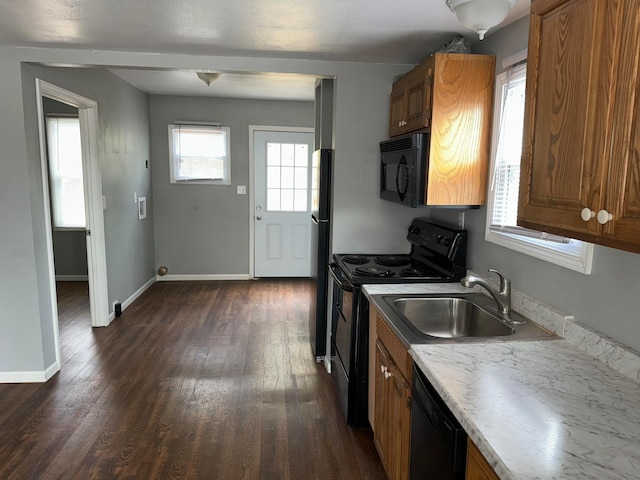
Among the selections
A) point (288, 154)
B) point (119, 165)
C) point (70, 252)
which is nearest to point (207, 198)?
point (288, 154)

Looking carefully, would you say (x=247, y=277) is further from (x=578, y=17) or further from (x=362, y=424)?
(x=578, y=17)

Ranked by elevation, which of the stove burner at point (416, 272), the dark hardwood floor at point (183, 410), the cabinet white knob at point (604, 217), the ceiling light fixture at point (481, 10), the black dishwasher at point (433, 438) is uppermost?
the ceiling light fixture at point (481, 10)

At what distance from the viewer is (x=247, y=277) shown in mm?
6098

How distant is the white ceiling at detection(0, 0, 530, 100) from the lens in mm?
2068

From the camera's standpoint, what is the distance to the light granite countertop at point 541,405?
1014 mm

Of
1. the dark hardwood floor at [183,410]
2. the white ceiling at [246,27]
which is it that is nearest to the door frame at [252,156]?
the dark hardwood floor at [183,410]

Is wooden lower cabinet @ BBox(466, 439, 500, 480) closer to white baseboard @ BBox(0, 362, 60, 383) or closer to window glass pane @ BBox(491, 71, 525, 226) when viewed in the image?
window glass pane @ BBox(491, 71, 525, 226)

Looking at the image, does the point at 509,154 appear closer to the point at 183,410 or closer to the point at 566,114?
the point at 566,114

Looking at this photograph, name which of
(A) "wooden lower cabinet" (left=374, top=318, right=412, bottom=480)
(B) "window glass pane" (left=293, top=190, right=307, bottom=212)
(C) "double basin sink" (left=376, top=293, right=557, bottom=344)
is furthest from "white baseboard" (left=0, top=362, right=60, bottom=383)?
(B) "window glass pane" (left=293, top=190, right=307, bottom=212)

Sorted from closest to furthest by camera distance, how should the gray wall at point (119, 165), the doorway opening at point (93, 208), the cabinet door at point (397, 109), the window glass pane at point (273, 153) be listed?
the cabinet door at point (397, 109), the gray wall at point (119, 165), the doorway opening at point (93, 208), the window glass pane at point (273, 153)

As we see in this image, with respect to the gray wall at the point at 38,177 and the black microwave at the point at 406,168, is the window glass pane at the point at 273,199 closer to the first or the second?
the gray wall at the point at 38,177

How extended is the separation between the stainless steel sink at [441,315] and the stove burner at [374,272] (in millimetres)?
360

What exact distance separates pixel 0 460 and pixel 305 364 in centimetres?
191

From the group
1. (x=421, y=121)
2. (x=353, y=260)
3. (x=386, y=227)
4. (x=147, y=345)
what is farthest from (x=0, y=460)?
(x=421, y=121)
